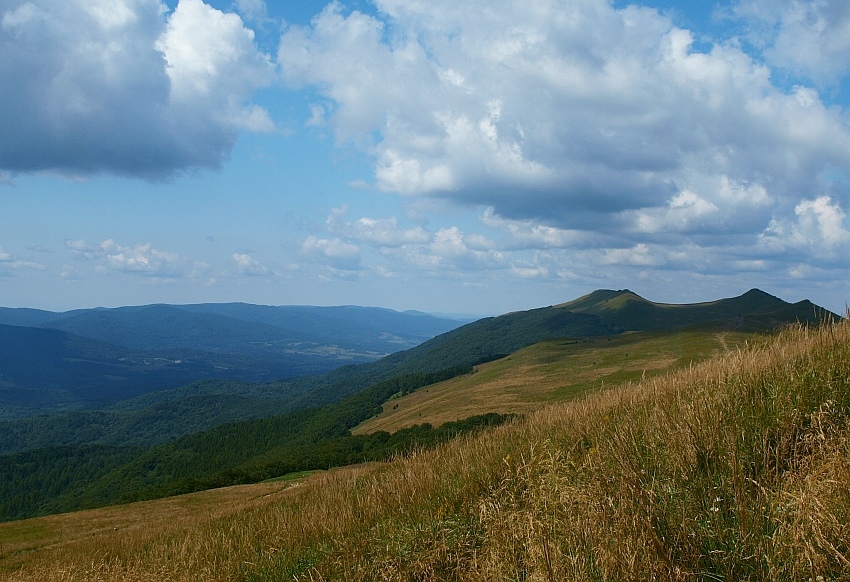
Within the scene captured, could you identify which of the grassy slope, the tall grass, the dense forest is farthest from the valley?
the dense forest

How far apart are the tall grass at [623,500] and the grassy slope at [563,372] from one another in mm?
51694

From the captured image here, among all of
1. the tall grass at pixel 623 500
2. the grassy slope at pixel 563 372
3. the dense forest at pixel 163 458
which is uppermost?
the tall grass at pixel 623 500

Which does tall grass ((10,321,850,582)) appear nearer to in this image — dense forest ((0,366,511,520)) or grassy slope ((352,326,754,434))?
grassy slope ((352,326,754,434))

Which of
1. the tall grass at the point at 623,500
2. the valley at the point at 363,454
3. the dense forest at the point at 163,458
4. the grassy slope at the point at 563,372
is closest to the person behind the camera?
the tall grass at the point at 623,500

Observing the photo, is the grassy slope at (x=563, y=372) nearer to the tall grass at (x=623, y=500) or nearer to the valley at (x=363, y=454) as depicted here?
the valley at (x=363, y=454)

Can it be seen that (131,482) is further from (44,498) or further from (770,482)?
(770,482)

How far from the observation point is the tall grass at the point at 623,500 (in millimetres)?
3980

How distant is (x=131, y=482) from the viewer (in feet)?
454

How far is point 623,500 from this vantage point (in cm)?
450

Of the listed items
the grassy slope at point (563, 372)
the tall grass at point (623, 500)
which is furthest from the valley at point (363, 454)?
the grassy slope at point (563, 372)

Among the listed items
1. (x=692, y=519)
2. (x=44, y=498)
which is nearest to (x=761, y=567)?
Answer: (x=692, y=519)

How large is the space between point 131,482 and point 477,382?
9293 cm

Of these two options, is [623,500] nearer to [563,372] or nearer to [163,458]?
[563,372]

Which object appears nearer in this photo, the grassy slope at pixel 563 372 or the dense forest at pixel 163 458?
the grassy slope at pixel 563 372
